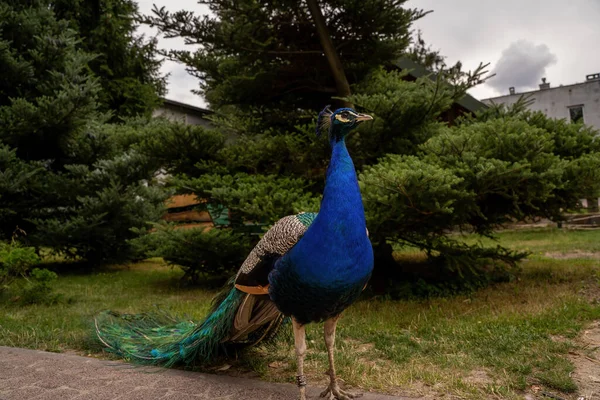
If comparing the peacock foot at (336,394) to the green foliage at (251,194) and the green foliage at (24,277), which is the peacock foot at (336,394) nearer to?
the green foliage at (251,194)

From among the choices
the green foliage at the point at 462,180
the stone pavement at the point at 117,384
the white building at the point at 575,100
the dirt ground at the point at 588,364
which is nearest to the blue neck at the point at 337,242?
the stone pavement at the point at 117,384

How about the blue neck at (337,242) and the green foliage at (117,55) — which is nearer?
the blue neck at (337,242)

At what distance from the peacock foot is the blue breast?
19.6 inches

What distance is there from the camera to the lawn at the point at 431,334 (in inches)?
120

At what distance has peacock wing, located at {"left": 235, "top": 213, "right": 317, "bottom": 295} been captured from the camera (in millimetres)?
2689

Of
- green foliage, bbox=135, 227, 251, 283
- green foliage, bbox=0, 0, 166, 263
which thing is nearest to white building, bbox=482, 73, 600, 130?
green foliage, bbox=0, 0, 166, 263

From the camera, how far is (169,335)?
3488 millimetres

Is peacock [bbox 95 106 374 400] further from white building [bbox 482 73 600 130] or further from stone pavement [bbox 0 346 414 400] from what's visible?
white building [bbox 482 73 600 130]

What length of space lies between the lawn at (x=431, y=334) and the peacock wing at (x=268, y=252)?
0.80 meters

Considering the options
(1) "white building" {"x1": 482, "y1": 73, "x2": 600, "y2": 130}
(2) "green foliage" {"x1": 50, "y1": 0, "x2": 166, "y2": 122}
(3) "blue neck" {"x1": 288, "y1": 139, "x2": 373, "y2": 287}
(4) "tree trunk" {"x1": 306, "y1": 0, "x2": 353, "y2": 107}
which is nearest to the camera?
(3) "blue neck" {"x1": 288, "y1": 139, "x2": 373, "y2": 287}

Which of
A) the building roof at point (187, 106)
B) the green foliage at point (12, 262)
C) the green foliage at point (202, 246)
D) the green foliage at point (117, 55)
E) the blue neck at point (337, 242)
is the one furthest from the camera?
the building roof at point (187, 106)

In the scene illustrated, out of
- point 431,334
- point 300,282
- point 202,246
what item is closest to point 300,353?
point 300,282

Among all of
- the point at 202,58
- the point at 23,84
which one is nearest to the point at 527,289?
the point at 202,58

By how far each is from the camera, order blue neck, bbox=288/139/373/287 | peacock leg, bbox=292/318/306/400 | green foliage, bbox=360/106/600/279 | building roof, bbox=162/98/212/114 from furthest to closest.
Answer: building roof, bbox=162/98/212/114, green foliage, bbox=360/106/600/279, peacock leg, bbox=292/318/306/400, blue neck, bbox=288/139/373/287
